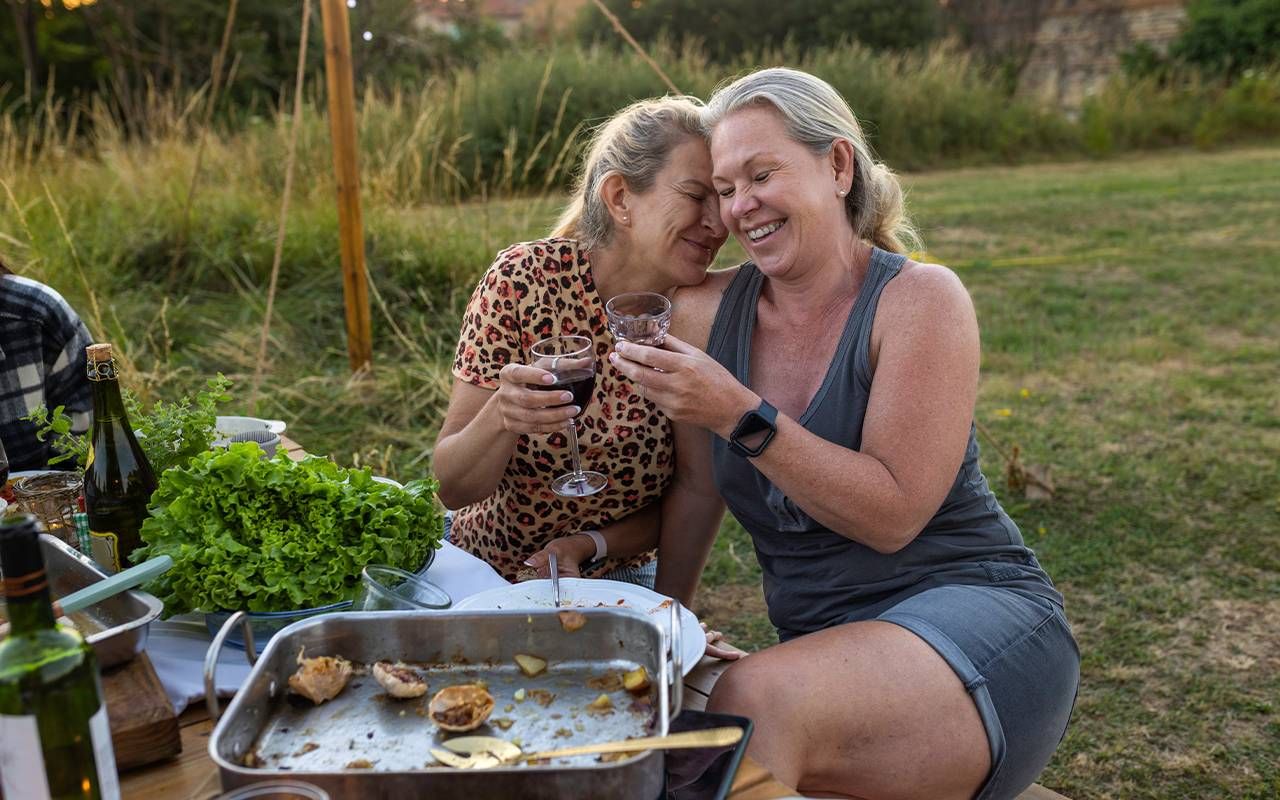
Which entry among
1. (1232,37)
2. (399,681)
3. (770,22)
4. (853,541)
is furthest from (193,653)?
(770,22)

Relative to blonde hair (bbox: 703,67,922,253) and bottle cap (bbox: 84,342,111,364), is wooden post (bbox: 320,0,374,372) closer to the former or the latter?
blonde hair (bbox: 703,67,922,253)

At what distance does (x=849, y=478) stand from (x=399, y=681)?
0.96 metres

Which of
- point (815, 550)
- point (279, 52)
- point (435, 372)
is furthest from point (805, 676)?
point (279, 52)

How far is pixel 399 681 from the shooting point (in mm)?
1403

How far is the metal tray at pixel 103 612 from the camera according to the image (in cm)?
145

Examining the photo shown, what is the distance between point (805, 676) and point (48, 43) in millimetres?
20184

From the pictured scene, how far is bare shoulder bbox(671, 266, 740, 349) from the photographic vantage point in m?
2.56

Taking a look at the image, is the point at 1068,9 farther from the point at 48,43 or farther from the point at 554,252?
the point at 554,252

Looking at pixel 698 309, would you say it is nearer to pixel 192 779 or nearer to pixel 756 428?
pixel 756 428

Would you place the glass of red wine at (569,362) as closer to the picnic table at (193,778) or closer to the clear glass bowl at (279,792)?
the picnic table at (193,778)

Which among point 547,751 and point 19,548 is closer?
point 19,548

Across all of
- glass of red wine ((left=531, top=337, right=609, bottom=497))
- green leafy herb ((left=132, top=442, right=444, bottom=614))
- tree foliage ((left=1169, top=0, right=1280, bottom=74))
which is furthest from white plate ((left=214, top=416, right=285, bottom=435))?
tree foliage ((left=1169, top=0, right=1280, bottom=74))

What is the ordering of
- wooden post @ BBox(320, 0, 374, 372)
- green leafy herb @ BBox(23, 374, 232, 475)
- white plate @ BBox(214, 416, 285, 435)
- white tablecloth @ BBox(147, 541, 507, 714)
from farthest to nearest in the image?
wooden post @ BBox(320, 0, 374, 372)
white plate @ BBox(214, 416, 285, 435)
green leafy herb @ BBox(23, 374, 232, 475)
white tablecloth @ BBox(147, 541, 507, 714)

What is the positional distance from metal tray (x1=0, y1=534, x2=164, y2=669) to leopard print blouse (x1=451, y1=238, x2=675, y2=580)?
100 centimetres
